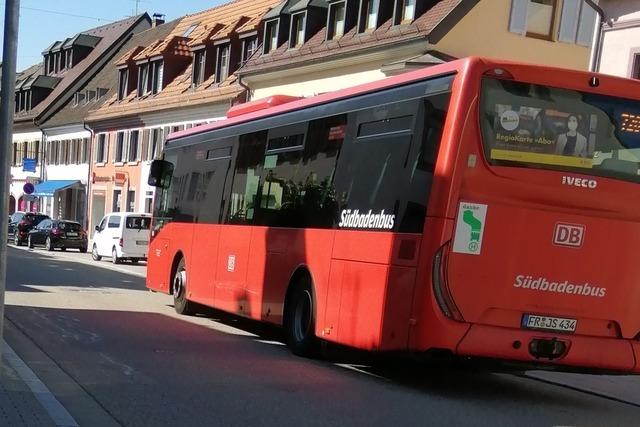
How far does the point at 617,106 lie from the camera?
8.37 metres

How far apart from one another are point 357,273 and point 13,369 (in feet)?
12.1

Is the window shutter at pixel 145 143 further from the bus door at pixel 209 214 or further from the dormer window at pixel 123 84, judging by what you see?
the bus door at pixel 209 214

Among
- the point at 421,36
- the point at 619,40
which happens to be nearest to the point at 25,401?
the point at 619,40

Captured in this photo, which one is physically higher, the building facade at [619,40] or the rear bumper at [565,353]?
the building facade at [619,40]

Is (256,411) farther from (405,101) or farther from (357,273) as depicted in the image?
(405,101)

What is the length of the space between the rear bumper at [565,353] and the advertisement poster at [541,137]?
1681 mm

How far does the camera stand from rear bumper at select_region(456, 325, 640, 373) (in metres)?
7.96

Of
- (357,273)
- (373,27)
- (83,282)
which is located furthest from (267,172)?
(373,27)

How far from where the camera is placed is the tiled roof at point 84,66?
5762cm

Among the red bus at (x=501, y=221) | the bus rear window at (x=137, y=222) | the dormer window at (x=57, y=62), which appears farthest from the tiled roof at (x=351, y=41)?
the dormer window at (x=57, y=62)

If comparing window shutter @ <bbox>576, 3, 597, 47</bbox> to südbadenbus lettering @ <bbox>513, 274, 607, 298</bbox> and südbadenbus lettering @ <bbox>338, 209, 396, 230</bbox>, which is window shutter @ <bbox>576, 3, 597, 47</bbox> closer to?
südbadenbus lettering @ <bbox>338, 209, 396, 230</bbox>

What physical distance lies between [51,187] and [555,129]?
1975 inches

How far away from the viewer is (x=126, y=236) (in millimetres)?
30875

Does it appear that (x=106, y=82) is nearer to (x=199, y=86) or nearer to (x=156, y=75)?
(x=156, y=75)
